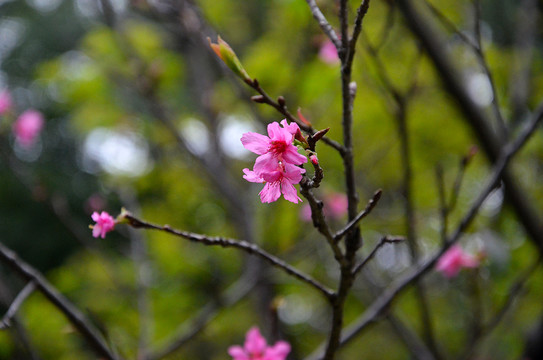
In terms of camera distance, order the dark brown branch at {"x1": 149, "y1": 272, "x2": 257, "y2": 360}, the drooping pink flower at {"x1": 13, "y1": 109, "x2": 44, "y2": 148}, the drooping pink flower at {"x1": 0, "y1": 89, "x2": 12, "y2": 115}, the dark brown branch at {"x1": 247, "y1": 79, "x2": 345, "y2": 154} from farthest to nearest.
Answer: the drooping pink flower at {"x1": 13, "y1": 109, "x2": 44, "y2": 148} → the drooping pink flower at {"x1": 0, "y1": 89, "x2": 12, "y2": 115} → the dark brown branch at {"x1": 149, "y1": 272, "x2": 257, "y2": 360} → the dark brown branch at {"x1": 247, "y1": 79, "x2": 345, "y2": 154}

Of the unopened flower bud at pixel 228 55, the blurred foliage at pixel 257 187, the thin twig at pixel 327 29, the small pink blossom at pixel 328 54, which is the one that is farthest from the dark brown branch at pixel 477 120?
the unopened flower bud at pixel 228 55

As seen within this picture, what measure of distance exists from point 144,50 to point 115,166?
111 centimetres

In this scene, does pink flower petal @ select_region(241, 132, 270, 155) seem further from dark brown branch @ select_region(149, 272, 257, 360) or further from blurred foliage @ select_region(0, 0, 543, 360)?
blurred foliage @ select_region(0, 0, 543, 360)

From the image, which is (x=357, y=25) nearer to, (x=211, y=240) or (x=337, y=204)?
(x=211, y=240)

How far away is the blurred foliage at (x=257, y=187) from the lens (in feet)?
8.98

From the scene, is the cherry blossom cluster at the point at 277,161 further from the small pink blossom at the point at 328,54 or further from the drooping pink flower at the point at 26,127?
the drooping pink flower at the point at 26,127

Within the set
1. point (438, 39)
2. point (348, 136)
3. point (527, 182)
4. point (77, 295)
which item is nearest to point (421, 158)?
point (527, 182)

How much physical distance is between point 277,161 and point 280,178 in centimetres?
3

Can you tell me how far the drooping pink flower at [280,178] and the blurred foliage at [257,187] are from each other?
4.58ft

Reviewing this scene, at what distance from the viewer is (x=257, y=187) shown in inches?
132

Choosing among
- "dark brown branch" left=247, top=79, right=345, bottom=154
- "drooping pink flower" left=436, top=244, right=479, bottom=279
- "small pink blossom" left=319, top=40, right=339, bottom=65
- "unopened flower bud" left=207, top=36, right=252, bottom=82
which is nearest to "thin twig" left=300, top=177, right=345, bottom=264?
"dark brown branch" left=247, top=79, right=345, bottom=154

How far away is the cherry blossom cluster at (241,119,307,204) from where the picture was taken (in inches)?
29.6

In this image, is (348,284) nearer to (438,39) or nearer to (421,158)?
(438,39)

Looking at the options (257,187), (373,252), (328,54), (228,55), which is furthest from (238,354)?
(257,187)
